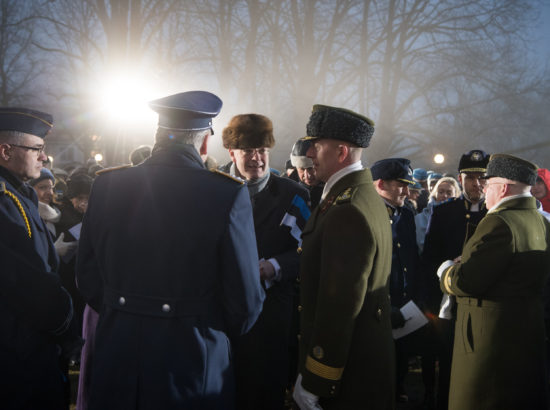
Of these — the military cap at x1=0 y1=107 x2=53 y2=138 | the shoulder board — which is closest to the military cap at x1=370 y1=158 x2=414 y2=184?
the shoulder board

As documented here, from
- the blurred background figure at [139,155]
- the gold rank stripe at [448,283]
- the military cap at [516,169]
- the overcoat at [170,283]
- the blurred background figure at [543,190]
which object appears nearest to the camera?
the overcoat at [170,283]

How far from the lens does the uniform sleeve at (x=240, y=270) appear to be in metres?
1.76

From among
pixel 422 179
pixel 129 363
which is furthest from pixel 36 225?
pixel 422 179

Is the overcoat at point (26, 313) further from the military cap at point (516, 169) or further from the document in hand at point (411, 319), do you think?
the military cap at point (516, 169)

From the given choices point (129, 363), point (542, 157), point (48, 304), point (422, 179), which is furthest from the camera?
point (542, 157)

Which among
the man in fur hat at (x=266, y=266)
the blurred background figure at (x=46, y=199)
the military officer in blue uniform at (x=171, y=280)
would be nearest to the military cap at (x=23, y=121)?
the military officer in blue uniform at (x=171, y=280)

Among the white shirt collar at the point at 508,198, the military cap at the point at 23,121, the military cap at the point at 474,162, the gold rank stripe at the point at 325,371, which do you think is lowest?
the gold rank stripe at the point at 325,371

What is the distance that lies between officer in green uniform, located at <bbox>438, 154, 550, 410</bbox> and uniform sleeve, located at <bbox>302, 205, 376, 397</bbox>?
1242 millimetres

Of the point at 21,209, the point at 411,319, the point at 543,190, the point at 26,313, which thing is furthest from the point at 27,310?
the point at 543,190

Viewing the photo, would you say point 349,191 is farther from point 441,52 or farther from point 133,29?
point 441,52

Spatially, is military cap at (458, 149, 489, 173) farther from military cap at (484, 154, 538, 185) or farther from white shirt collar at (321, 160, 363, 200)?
white shirt collar at (321, 160, 363, 200)

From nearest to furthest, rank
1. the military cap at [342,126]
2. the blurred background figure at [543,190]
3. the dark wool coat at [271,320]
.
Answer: the military cap at [342,126] < the dark wool coat at [271,320] < the blurred background figure at [543,190]

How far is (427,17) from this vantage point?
18094 mm

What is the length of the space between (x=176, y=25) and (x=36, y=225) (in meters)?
16.4
